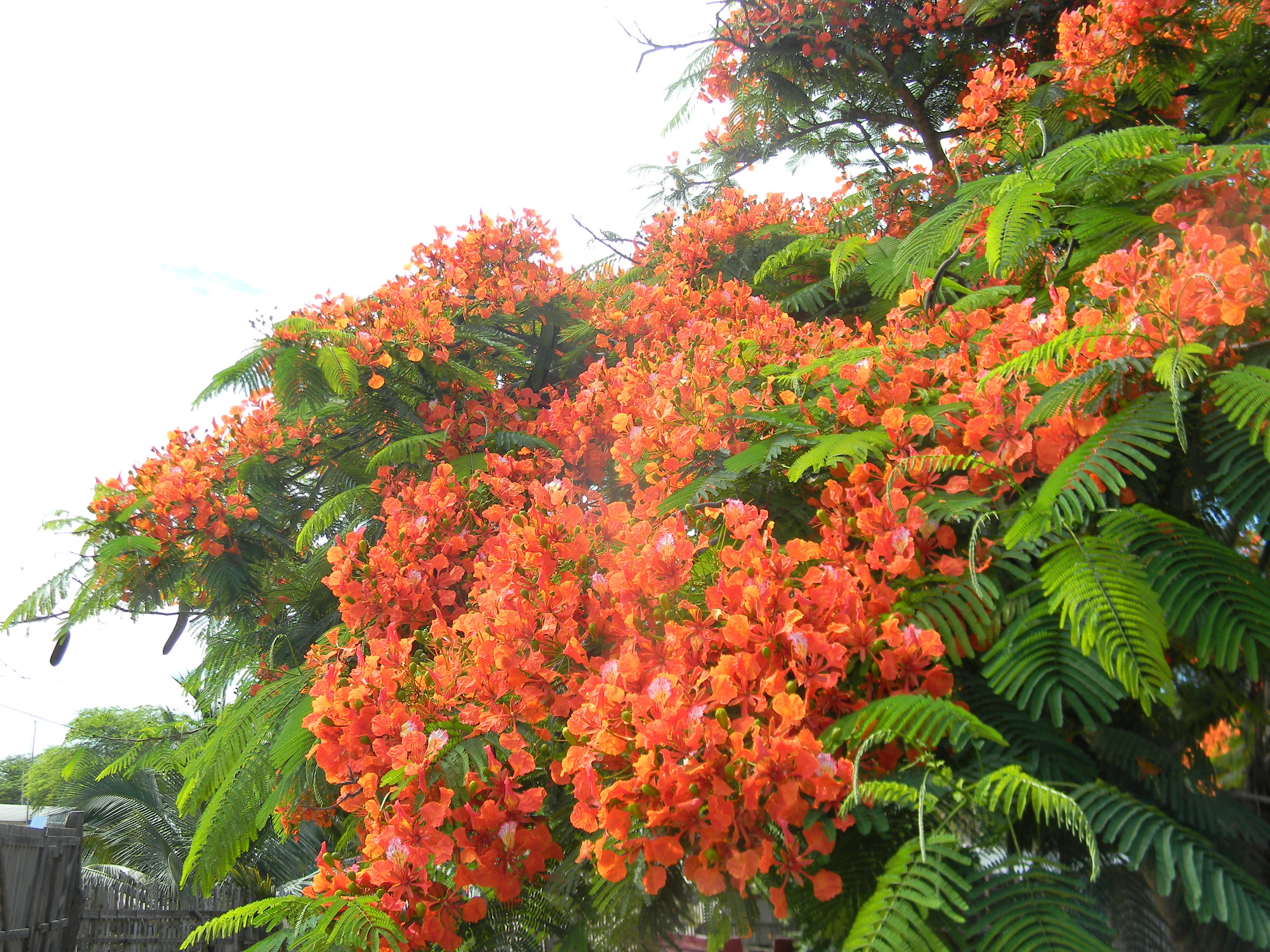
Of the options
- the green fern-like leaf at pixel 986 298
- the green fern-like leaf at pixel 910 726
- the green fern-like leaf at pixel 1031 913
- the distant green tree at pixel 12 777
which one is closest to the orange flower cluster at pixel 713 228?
the green fern-like leaf at pixel 986 298

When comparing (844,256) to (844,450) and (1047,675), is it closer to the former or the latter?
(844,450)

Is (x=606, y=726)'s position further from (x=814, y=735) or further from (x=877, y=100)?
(x=877, y=100)

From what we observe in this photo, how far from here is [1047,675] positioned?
1433 millimetres

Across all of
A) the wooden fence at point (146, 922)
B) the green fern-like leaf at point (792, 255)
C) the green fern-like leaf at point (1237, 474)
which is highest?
the green fern-like leaf at point (792, 255)

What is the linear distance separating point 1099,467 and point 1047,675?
1.37 ft

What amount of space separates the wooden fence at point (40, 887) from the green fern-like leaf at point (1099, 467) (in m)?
6.45

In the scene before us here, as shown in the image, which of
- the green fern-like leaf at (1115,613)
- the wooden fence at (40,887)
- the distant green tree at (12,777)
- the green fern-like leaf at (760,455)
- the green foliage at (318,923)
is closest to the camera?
the green fern-like leaf at (1115,613)

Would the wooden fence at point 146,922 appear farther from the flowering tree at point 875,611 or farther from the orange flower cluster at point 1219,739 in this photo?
the orange flower cluster at point 1219,739

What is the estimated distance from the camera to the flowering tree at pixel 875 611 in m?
1.33

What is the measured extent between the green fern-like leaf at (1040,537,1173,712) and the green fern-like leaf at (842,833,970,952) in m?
0.40

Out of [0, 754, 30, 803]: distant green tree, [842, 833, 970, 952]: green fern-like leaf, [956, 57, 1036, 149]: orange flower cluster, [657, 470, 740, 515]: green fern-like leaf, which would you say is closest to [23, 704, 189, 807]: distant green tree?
[0, 754, 30, 803]: distant green tree

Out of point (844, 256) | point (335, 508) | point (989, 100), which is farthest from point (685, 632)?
point (989, 100)

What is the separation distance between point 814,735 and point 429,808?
0.94m

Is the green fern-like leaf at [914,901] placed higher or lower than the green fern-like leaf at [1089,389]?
lower
